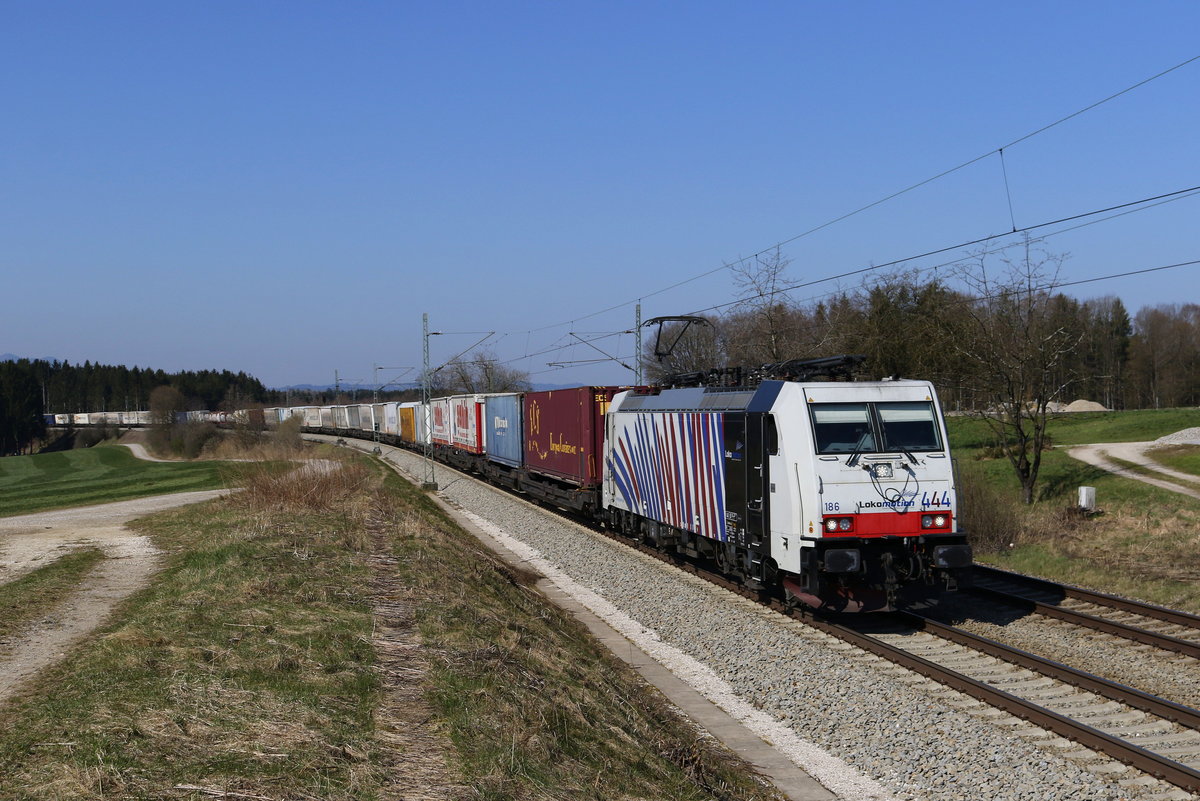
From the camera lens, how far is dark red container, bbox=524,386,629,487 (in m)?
25.3

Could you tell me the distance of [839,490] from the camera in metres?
13.3

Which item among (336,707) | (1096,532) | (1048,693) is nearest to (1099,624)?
(1048,693)

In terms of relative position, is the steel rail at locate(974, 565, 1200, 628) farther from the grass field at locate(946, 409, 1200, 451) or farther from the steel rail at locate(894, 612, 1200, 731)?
the grass field at locate(946, 409, 1200, 451)

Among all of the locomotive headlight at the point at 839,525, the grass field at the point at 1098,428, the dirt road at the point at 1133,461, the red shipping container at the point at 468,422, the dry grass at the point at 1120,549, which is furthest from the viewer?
the grass field at the point at 1098,428

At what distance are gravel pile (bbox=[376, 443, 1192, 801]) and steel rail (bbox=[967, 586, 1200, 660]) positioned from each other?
3.32 metres

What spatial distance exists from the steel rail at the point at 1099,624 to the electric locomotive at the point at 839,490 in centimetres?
157

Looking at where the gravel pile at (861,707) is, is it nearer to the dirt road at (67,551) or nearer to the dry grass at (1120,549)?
the dry grass at (1120,549)

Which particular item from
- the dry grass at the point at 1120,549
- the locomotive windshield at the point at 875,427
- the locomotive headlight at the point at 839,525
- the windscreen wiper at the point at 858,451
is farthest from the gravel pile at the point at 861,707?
the dry grass at the point at 1120,549

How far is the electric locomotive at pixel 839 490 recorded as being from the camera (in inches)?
524

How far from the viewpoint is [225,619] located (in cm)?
1141

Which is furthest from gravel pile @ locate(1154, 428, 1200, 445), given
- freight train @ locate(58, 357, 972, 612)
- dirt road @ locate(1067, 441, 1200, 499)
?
freight train @ locate(58, 357, 972, 612)

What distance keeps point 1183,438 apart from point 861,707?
3792 cm

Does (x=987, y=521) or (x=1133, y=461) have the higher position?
(x=987, y=521)

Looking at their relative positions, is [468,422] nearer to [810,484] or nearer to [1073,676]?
[810,484]
